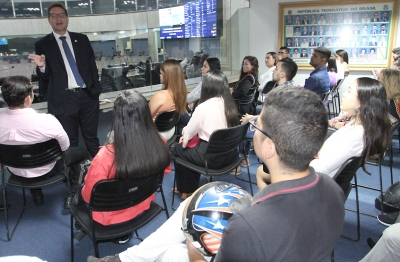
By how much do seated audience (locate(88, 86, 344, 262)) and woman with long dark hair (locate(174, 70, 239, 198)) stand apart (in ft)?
5.19

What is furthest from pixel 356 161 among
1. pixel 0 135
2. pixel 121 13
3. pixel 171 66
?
pixel 121 13

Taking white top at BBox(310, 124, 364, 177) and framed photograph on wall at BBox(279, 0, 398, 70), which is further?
framed photograph on wall at BBox(279, 0, 398, 70)

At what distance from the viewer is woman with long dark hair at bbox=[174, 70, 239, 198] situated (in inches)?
103

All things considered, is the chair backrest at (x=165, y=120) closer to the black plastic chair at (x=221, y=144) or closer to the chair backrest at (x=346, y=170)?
the black plastic chair at (x=221, y=144)

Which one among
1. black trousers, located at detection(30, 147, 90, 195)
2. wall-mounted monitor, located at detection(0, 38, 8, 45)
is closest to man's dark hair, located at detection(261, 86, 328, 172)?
black trousers, located at detection(30, 147, 90, 195)

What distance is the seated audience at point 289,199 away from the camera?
808 millimetres

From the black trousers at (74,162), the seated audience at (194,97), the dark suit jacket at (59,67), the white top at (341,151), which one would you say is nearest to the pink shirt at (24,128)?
the black trousers at (74,162)

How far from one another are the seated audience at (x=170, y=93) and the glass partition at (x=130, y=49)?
129 cm

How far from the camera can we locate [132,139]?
5.63 ft

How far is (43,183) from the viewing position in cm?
235

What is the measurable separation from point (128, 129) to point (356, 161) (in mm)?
1388

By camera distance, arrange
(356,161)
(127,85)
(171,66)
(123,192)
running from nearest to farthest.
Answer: (123,192) → (356,161) → (171,66) → (127,85)

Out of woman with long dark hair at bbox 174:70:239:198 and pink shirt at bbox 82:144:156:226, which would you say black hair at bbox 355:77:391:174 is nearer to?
woman with long dark hair at bbox 174:70:239:198

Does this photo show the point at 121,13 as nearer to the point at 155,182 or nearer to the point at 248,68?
the point at 248,68
